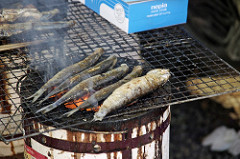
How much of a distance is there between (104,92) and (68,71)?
0.43m

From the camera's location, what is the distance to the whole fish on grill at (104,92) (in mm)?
2816

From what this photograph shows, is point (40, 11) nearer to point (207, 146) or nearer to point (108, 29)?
point (108, 29)

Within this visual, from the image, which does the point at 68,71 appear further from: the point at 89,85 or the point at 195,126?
the point at 195,126

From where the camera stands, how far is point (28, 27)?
12.9 ft

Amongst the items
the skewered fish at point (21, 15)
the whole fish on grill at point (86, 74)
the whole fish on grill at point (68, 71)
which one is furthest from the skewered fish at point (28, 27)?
the whole fish on grill at point (86, 74)

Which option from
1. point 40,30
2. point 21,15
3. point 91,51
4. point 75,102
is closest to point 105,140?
point 75,102

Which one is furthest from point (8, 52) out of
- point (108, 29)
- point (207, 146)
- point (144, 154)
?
point (207, 146)

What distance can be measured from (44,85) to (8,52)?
96 centimetres

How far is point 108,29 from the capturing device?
4.12 m

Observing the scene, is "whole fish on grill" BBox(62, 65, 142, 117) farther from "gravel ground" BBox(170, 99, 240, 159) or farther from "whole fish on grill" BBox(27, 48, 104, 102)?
"gravel ground" BBox(170, 99, 240, 159)

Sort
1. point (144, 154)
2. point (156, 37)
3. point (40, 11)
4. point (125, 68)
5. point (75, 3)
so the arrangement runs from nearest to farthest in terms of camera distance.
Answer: point (144, 154), point (125, 68), point (156, 37), point (40, 11), point (75, 3)

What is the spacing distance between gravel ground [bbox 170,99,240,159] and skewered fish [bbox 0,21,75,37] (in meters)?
2.79

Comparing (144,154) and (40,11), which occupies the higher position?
(40,11)

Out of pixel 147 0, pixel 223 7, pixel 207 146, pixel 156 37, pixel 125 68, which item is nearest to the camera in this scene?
pixel 125 68
